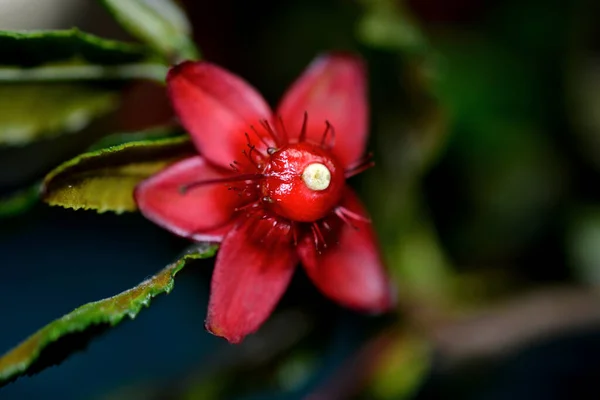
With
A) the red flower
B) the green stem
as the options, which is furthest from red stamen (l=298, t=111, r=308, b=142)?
the green stem

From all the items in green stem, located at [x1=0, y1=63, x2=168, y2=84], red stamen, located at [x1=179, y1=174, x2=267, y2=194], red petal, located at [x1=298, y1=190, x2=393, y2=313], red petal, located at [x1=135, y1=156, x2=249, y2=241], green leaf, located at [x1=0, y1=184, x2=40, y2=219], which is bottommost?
red petal, located at [x1=298, y1=190, x2=393, y2=313]

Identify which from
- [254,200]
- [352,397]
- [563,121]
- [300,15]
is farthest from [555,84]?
[254,200]

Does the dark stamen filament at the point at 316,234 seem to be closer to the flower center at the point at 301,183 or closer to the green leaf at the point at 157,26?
the flower center at the point at 301,183

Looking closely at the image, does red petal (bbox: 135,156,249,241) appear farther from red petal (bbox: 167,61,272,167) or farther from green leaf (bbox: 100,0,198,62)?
green leaf (bbox: 100,0,198,62)

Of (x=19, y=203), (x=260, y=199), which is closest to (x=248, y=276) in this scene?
(x=260, y=199)

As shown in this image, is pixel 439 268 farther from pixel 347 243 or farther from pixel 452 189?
pixel 347 243

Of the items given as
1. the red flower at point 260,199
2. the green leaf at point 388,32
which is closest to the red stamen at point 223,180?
the red flower at point 260,199
